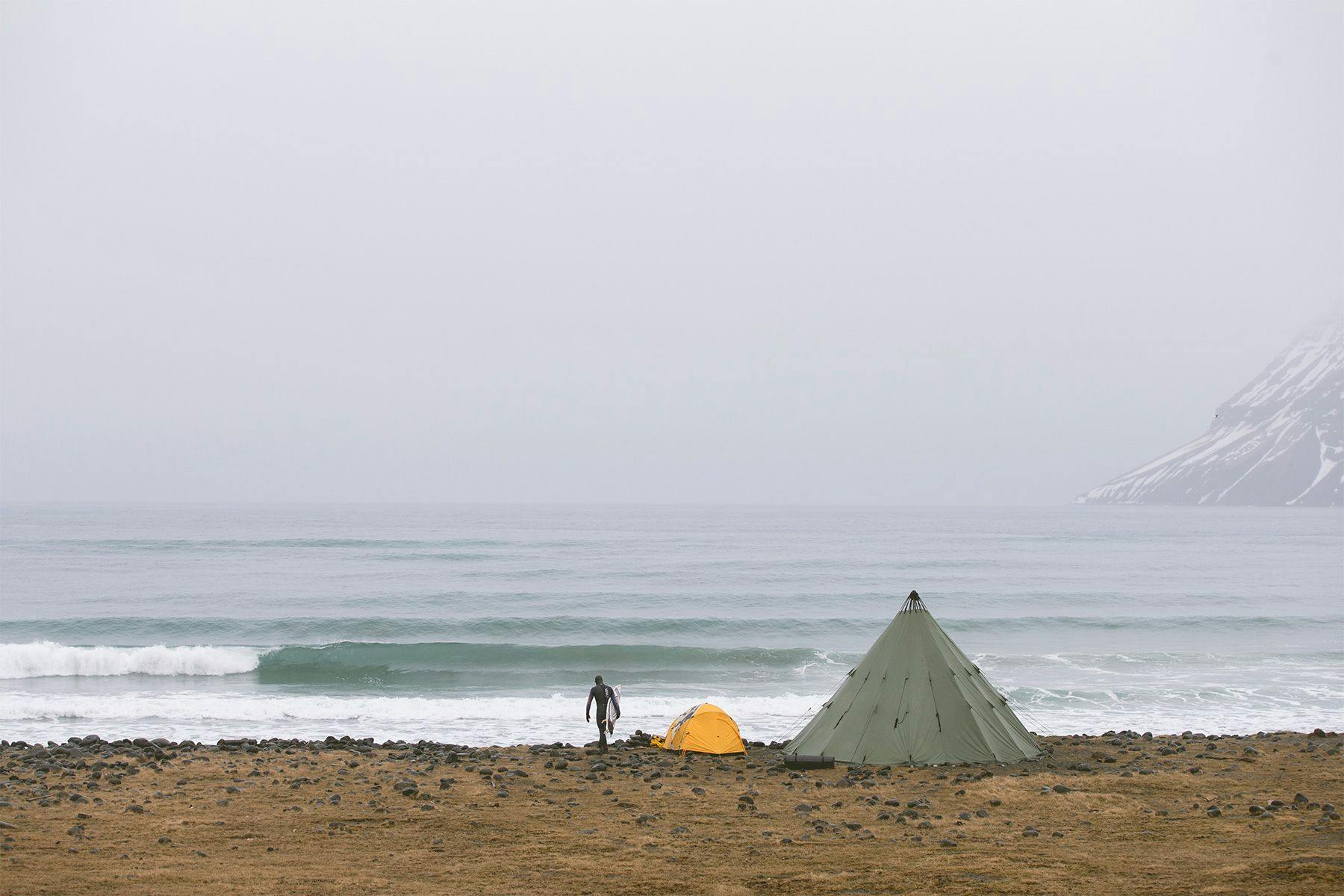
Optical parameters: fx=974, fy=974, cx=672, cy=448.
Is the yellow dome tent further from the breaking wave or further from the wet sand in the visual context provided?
the breaking wave

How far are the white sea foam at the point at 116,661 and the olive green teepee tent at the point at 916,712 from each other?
75.4ft

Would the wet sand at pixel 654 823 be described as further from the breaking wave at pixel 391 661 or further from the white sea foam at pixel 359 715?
the breaking wave at pixel 391 661

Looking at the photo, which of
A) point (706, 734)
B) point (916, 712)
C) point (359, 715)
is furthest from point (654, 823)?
point (359, 715)

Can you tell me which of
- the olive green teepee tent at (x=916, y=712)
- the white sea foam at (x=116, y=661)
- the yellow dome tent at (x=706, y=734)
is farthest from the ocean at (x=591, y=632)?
the olive green teepee tent at (x=916, y=712)

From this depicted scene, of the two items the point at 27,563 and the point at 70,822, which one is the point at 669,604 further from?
the point at 27,563

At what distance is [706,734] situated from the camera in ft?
56.2

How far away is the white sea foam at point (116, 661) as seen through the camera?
30.8 m

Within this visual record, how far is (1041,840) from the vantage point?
11.2m

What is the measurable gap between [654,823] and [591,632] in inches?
1036

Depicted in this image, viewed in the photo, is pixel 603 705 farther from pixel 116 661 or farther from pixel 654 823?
pixel 116 661

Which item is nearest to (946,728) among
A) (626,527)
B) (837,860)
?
(837,860)

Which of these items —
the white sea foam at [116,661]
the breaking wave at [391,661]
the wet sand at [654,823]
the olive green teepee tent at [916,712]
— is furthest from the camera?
the white sea foam at [116,661]

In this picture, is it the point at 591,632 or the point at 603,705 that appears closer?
the point at 603,705

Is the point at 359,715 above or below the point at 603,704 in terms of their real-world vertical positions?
below
